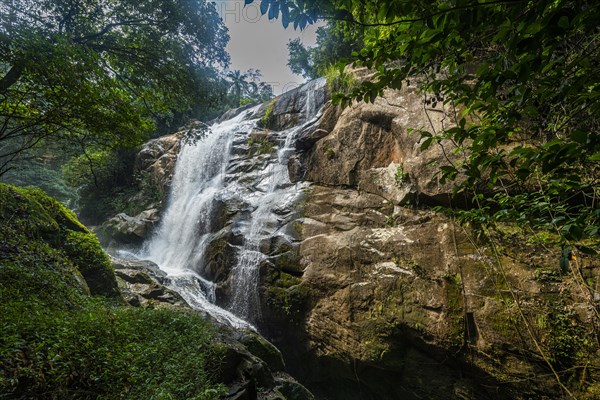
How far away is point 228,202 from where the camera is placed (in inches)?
434

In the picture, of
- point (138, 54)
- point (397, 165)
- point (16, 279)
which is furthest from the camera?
point (397, 165)

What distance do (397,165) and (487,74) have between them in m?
6.32

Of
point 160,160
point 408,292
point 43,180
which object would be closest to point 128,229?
point 160,160

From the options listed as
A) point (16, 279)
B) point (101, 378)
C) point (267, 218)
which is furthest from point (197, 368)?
point (267, 218)

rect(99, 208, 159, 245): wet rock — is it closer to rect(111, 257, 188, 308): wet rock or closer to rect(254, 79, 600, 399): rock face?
rect(111, 257, 188, 308): wet rock

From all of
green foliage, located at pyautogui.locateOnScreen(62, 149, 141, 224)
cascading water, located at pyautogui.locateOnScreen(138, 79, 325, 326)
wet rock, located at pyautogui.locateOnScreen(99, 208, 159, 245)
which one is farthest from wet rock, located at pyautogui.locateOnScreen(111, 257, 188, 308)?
green foliage, located at pyautogui.locateOnScreen(62, 149, 141, 224)

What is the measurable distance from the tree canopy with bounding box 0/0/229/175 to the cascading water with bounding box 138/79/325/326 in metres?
4.17

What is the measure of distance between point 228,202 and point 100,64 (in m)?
5.80

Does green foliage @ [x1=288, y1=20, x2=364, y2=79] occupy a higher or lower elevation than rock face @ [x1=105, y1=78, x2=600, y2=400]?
higher

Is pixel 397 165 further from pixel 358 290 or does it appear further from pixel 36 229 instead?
pixel 36 229

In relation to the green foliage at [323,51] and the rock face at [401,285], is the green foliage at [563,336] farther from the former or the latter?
the green foliage at [323,51]

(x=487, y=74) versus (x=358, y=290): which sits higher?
(x=487, y=74)

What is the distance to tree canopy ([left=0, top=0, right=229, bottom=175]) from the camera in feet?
13.7

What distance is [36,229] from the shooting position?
220 inches
